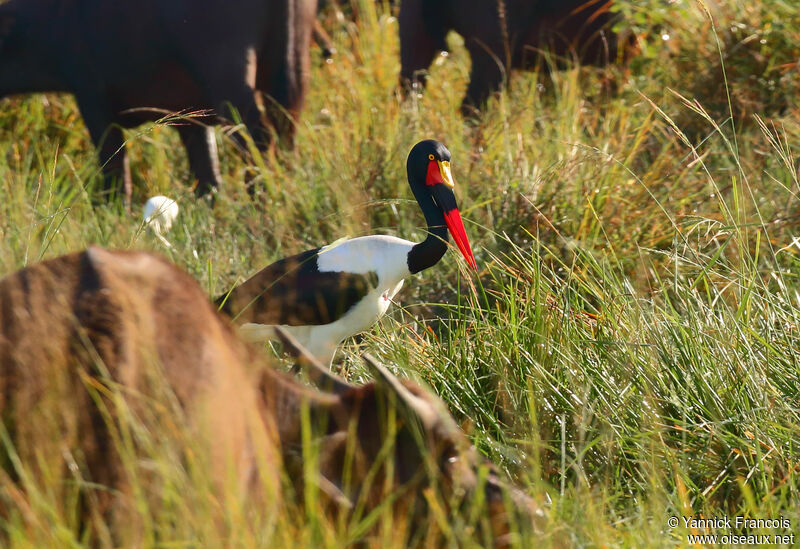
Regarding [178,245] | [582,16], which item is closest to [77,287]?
[178,245]

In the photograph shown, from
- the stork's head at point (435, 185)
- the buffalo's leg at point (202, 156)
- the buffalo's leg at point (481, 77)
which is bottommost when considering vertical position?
the buffalo's leg at point (202, 156)

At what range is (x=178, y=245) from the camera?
16.1 ft

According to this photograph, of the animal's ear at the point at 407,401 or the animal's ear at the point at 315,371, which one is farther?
the animal's ear at the point at 315,371

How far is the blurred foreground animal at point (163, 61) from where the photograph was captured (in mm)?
5887

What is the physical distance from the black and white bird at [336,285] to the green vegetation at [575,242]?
4.2 inches

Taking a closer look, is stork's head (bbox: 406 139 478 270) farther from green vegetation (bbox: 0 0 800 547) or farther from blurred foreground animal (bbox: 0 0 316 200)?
blurred foreground animal (bbox: 0 0 316 200)

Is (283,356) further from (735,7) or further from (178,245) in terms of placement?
(735,7)

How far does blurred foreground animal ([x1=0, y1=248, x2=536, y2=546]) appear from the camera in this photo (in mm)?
Result: 1624

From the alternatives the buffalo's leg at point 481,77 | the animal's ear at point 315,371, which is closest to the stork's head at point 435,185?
the animal's ear at point 315,371

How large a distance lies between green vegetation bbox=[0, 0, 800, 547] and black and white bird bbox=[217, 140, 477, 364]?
0.11 m

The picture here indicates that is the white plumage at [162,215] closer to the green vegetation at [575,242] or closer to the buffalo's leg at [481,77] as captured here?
the green vegetation at [575,242]

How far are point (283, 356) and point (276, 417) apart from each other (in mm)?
2085
